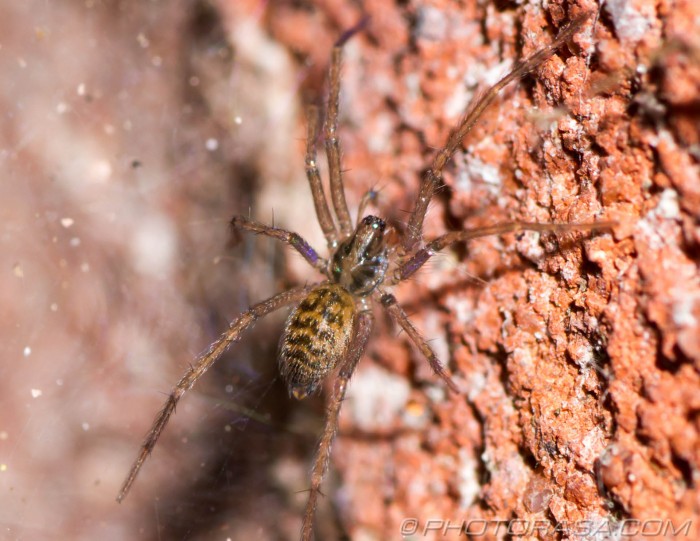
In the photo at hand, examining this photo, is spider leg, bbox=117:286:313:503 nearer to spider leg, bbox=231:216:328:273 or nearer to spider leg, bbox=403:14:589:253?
spider leg, bbox=231:216:328:273

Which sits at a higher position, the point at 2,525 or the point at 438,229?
the point at 438,229

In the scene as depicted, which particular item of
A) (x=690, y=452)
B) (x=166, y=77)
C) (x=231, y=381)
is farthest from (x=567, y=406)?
(x=166, y=77)

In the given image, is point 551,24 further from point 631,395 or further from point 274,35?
point 274,35

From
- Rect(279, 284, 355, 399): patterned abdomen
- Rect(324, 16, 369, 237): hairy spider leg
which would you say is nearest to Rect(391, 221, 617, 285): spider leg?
Rect(279, 284, 355, 399): patterned abdomen

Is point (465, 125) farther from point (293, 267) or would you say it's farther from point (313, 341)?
point (293, 267)

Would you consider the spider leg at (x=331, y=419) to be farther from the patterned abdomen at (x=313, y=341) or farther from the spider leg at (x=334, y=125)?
the spider leg at (x=334, y=125)

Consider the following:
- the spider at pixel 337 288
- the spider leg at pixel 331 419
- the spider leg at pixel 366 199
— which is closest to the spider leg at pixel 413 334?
the spider at pixel 337 288
